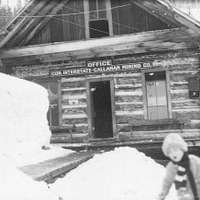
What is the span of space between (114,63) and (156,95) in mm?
1822

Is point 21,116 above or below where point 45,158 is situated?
above

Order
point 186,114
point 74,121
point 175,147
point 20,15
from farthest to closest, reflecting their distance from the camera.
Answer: point 74,121 → point 20,15 → point 186,114 → point 175,147

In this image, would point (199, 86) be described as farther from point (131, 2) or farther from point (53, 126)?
point (53, 126)

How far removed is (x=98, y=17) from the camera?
15.2m

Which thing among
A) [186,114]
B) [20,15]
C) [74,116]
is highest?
[20,15]

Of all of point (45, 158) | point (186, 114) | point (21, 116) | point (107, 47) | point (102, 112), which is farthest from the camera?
point (102, 112)

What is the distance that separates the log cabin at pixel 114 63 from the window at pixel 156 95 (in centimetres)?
3

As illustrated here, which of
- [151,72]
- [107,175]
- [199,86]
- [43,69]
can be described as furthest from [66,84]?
[107,175]

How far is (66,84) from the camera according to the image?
49.8 ft

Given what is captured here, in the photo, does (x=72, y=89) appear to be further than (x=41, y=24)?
No

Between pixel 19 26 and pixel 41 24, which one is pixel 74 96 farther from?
pixel 19 26

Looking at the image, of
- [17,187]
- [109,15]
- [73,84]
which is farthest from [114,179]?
[109,15]

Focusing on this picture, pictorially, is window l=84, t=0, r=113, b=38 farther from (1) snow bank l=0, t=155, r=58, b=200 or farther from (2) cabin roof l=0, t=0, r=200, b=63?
(1) snow bank l=0, t=155, r=58, b=200

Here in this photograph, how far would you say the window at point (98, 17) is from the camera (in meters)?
15.1
